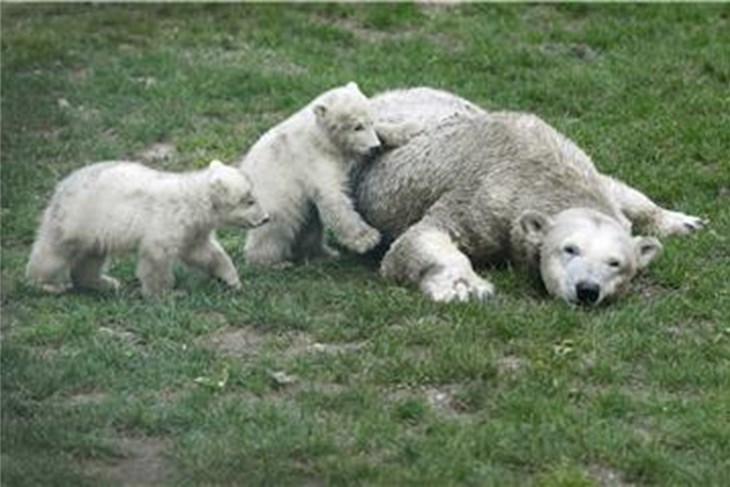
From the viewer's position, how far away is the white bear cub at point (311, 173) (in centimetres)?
995

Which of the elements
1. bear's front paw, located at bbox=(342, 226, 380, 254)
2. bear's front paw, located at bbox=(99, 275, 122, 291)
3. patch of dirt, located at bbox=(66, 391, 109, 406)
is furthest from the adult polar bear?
patch of dirt, located at bbox=(66, 391, 109, 406)

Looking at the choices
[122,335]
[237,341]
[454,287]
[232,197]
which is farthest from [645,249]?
[122,335]

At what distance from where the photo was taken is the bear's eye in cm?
927

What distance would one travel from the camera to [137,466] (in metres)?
7.21

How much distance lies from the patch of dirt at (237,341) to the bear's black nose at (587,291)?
1507mm

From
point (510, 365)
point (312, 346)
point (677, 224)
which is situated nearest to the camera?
point (510, 365)

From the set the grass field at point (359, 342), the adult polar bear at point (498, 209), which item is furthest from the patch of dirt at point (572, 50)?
the adult polar bear at point (498, 209)

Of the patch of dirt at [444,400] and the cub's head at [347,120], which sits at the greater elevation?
the cub's head at [347,120]

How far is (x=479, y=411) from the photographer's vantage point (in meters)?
7.84

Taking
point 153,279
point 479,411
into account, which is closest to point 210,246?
point 153,279

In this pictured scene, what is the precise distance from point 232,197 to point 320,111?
90cm

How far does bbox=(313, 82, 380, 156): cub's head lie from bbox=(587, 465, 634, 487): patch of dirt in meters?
3.24

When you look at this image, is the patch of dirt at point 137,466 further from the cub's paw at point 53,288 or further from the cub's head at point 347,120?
the cub's head at point 347,120

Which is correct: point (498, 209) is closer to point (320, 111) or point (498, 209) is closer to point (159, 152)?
point (320, 111)
